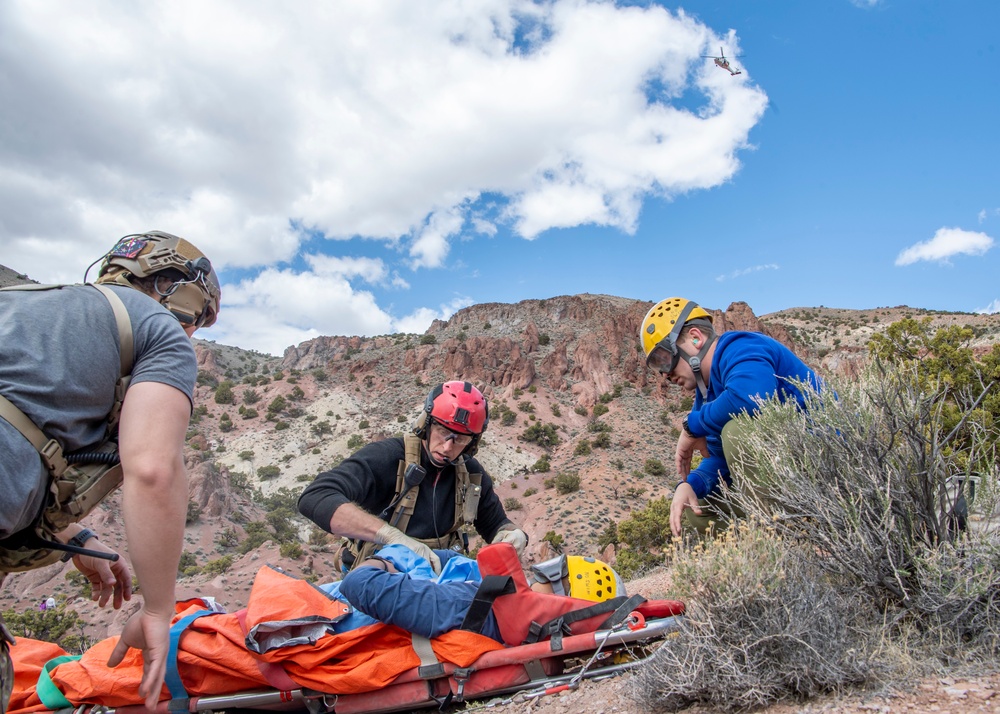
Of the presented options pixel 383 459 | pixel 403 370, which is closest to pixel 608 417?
pixel 403 370

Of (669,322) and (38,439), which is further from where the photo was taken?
(669,322)

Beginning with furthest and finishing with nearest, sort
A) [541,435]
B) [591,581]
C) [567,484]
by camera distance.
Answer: [541,435] < [567,484] < [591,581]

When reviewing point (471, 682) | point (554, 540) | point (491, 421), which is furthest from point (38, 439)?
point (491, 421)

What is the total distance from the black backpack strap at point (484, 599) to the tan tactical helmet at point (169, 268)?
6.20ft

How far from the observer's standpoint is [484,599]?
312 cm

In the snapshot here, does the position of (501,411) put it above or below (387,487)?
above

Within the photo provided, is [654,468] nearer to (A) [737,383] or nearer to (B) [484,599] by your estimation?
(A) [737,383]

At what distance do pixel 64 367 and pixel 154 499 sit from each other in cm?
49

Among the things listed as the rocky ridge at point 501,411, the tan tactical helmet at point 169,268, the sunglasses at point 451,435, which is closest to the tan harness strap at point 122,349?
the tan tactical helmet at point 169,268

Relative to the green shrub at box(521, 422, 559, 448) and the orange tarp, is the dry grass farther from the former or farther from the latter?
the green shrub at box(521, 422, 559, 448)

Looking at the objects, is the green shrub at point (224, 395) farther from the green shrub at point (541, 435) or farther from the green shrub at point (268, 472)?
the green shrub at point (541, 435)

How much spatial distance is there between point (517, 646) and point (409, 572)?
78 centimetres

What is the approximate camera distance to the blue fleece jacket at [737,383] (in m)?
3.40

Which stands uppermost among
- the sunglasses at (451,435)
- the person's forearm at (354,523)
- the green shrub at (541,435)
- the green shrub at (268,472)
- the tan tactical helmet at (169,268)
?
the tan tactical helmet at (169,268)
